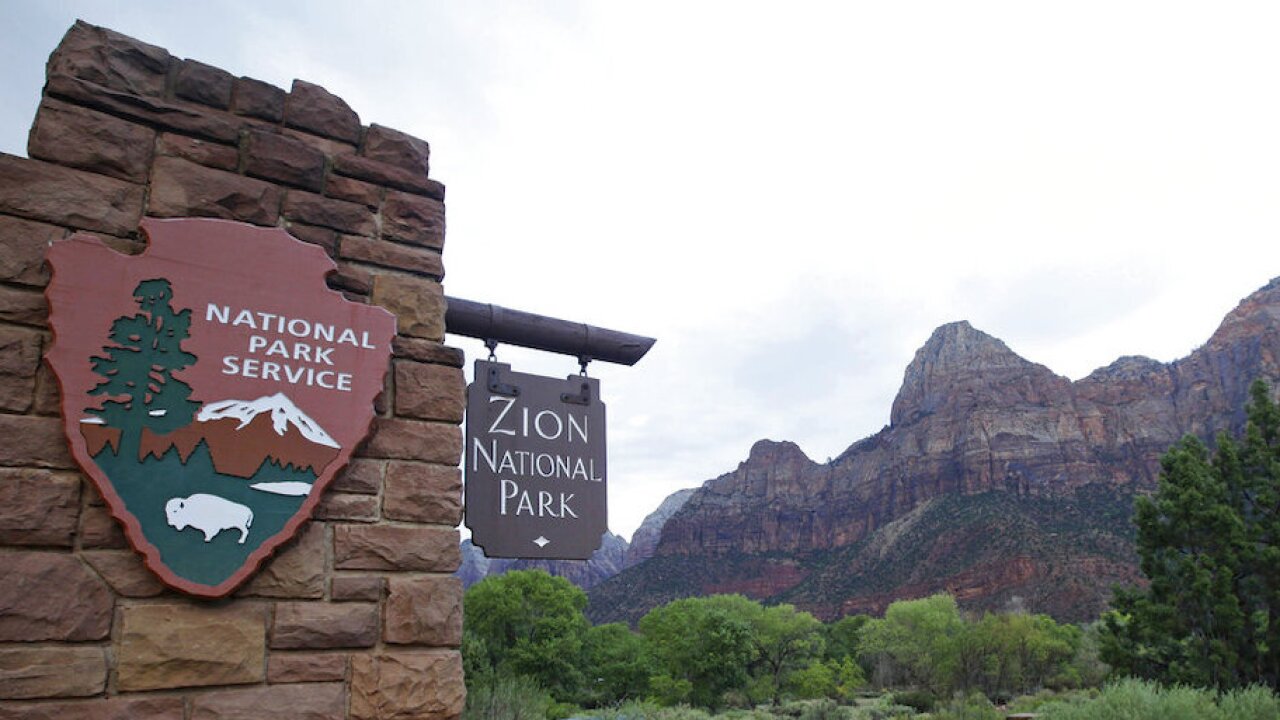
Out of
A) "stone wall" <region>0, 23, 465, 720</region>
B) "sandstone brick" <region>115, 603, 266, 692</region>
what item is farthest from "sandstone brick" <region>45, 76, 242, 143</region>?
"sandstone brick" <region>115, 603, 266, 692</region>

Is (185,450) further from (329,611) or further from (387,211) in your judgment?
(387,211)


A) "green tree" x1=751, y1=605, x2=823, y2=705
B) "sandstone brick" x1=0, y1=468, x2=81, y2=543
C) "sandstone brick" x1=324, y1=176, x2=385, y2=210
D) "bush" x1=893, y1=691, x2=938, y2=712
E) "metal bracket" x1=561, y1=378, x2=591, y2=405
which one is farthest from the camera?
"green tree" x1=751, y1=605, x2=823, y2=705

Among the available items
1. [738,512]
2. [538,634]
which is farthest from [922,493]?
[538,634]

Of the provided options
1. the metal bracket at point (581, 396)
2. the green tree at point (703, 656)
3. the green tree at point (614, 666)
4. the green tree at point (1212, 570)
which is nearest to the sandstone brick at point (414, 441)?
the metal bracket at point (581, 396)

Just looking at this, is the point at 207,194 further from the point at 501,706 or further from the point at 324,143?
the point at 501,706

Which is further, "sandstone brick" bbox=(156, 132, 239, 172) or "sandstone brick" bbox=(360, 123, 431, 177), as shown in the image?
"sandstone brick" bbox=(360, 123, 431, 177)

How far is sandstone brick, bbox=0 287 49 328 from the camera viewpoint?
2.56 meters

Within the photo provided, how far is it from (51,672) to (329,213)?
179 cm

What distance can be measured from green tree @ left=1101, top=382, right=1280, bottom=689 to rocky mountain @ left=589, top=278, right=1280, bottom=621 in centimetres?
4704

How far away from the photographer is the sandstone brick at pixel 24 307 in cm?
256

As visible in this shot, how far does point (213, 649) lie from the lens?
103 inches

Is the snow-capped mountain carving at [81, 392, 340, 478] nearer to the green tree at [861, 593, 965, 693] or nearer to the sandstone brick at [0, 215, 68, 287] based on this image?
the sandstone brick at [0, 215, 68, 287]

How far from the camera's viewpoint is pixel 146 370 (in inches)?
105

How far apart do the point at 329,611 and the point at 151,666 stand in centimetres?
54
